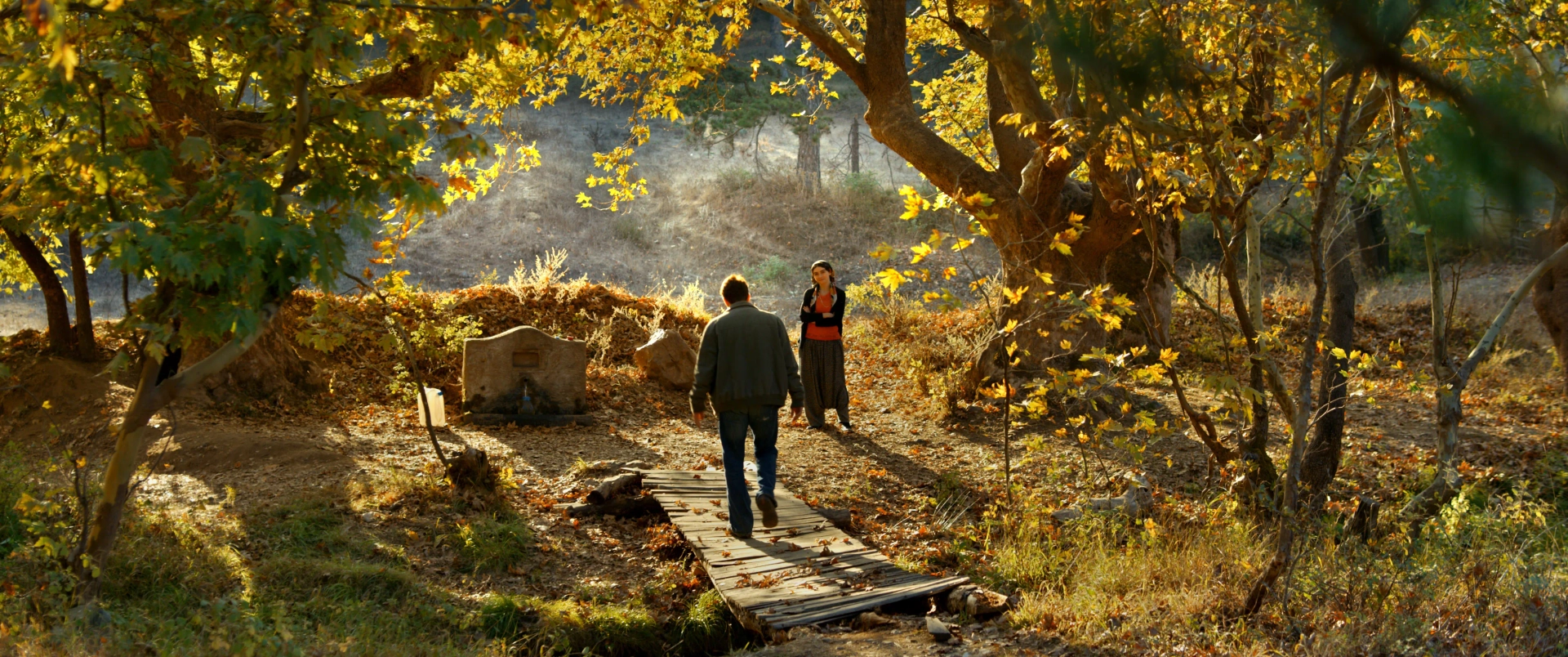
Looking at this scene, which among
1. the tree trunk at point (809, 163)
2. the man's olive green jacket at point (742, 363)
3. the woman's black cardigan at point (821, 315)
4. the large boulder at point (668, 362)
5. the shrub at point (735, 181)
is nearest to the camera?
the man's olive green jacket at point (742, 363)

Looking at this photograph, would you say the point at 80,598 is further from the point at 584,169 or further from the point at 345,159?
the point at 584,169

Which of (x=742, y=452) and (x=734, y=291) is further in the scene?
(x=734, y=291)

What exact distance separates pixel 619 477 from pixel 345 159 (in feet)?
11.8

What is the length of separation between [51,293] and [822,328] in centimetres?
774

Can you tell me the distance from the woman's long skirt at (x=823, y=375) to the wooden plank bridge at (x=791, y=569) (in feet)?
7.92

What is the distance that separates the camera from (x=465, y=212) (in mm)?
26891

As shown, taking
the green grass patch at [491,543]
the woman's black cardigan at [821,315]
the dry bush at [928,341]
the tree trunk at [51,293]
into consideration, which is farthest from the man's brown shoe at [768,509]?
the tree trunk at [51,293]

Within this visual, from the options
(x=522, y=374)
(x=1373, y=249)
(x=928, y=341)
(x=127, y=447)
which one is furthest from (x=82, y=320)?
(x=1373, y=249)

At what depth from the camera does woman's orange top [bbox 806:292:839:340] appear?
9.02 meters

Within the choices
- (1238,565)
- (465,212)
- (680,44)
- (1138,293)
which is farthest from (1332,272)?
(465,212)

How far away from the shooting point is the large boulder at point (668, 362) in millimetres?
11711

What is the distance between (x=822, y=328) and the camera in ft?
30.0

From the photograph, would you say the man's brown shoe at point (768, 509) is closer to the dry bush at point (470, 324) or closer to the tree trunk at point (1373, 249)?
the dry bush at point (470, 324)

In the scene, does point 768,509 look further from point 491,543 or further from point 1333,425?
point 1333,425
